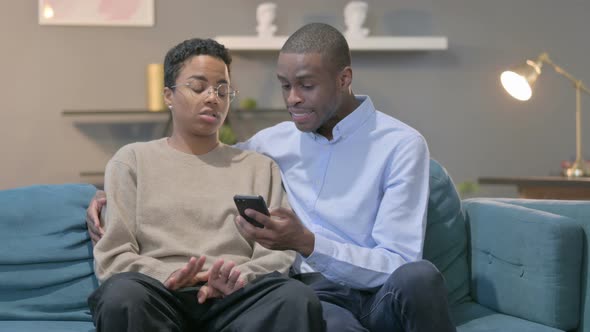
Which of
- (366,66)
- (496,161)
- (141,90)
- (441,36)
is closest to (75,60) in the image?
(141,90)

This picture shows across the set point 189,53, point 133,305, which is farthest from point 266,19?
point 133,305

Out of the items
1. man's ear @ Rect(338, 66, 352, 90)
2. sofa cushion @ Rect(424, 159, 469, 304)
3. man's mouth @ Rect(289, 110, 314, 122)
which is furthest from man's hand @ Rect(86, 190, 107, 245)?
sofa cushion @ Rect(424, 159, 469, 304)

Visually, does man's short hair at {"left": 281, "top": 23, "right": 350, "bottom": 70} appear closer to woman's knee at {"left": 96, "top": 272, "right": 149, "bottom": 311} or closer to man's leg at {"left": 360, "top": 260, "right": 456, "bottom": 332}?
man's leg at {"left": 360, "top": 260, "right": 456, "bottom": 332}

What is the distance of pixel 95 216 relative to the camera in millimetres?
2123

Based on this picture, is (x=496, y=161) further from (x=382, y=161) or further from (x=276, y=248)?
(x=276, y=248)

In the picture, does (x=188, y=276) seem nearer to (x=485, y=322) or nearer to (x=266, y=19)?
(x=485, y=322)

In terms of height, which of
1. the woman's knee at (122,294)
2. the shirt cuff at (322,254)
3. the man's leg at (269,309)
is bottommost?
the man's leg at (269,309)

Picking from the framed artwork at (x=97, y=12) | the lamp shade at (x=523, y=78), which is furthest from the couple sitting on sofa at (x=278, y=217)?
the framed artwork at (x=97, y=12)

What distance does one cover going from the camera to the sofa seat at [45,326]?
2.00 meters

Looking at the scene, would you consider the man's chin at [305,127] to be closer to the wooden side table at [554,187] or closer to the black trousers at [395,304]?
the black trousers at [395,304]

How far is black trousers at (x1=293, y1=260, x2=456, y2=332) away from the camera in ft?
5.69

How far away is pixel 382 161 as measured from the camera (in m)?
2.12

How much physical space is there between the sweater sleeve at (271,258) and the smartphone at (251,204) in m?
0.17

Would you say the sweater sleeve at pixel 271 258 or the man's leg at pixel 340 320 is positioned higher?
the sweater sleeve at pixel 271 258
